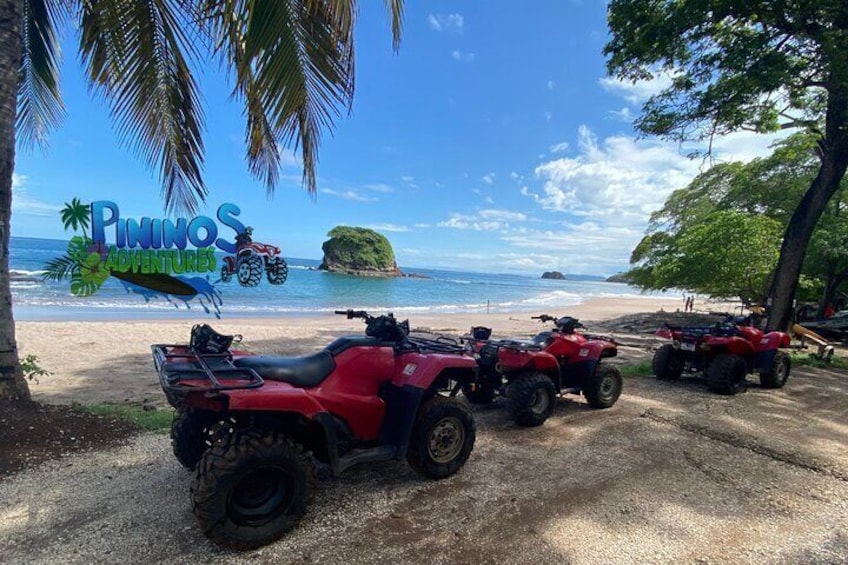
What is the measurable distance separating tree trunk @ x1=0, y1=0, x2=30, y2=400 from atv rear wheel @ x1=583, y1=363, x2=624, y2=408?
19.2 feet

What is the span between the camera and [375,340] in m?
3.42

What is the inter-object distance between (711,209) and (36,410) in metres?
23.5

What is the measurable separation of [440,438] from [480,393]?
2.19 meters

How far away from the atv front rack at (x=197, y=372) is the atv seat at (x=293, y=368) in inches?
3.3

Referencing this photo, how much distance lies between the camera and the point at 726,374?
258 inches

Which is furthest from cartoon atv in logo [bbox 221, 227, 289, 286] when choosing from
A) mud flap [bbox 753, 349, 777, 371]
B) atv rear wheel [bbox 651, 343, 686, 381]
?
mud flap [bbox 753, 349, 777, 371]

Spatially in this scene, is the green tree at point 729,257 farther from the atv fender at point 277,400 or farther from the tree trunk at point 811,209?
the atv fender at point 277,400

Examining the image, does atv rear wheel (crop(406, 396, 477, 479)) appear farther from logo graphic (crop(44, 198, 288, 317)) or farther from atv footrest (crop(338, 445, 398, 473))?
logo graphic (crop(44, 198, 288, 317))

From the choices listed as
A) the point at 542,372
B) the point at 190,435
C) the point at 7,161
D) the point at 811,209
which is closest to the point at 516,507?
the point at 542,372

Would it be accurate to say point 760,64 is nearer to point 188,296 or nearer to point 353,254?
point 188,296

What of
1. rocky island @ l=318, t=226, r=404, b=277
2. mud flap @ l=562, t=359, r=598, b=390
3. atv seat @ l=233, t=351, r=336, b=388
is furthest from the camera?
rocky island @ l=318, t=226, r=404, b=277

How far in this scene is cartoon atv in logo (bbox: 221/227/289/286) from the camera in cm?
625

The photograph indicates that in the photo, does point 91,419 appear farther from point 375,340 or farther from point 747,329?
point 747,329

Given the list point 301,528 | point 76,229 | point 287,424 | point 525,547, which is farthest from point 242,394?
point 76,229
